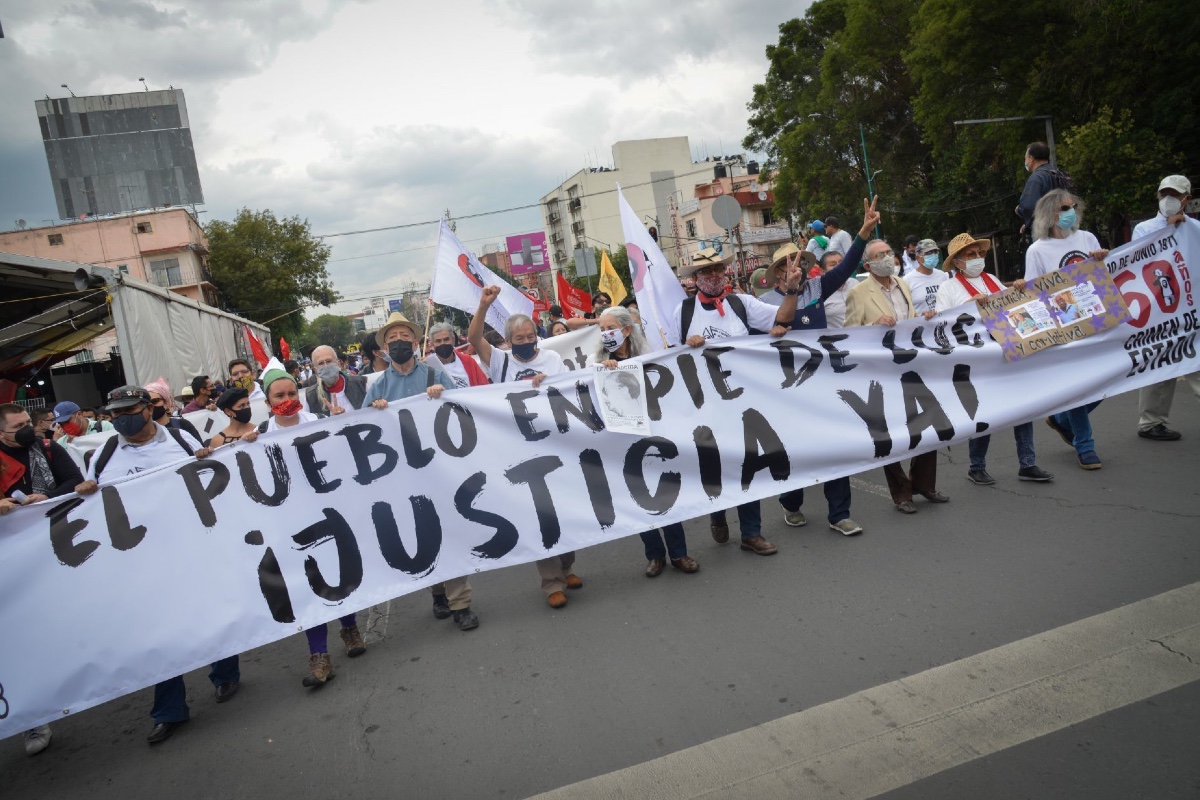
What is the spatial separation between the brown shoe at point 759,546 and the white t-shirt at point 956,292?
86.9 inches

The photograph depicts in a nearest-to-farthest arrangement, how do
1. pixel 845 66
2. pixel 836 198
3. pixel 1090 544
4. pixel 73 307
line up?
1. pixel 1090 544
2. pixel 73 307
3. pixel 845 66
4. pixel 836 198

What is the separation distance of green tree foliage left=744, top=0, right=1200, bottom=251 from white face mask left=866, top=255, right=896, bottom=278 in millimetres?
20971

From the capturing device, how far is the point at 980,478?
6.02 m

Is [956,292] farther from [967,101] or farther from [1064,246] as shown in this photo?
[967,101]

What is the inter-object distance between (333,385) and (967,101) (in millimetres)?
28904

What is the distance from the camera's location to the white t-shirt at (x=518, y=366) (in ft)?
17.7

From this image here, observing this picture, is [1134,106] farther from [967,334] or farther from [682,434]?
[682,434]

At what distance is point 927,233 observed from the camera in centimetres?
3838

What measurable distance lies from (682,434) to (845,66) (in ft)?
124

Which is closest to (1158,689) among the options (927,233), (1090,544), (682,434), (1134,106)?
(1090,544)

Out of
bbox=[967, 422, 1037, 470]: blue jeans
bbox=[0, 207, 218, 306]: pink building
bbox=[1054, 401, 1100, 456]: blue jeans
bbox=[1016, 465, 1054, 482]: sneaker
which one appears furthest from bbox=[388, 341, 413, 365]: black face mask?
bbox=[0, 207, 218, 306]: pink building

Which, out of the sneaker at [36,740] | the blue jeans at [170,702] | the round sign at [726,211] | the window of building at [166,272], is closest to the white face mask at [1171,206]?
the blue jeans at [170,702]

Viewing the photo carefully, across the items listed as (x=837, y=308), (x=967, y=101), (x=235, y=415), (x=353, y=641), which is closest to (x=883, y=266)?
(x=837, y=308)

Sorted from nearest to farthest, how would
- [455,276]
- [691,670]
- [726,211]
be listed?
[691,670]
[455,276]
[726,211]
